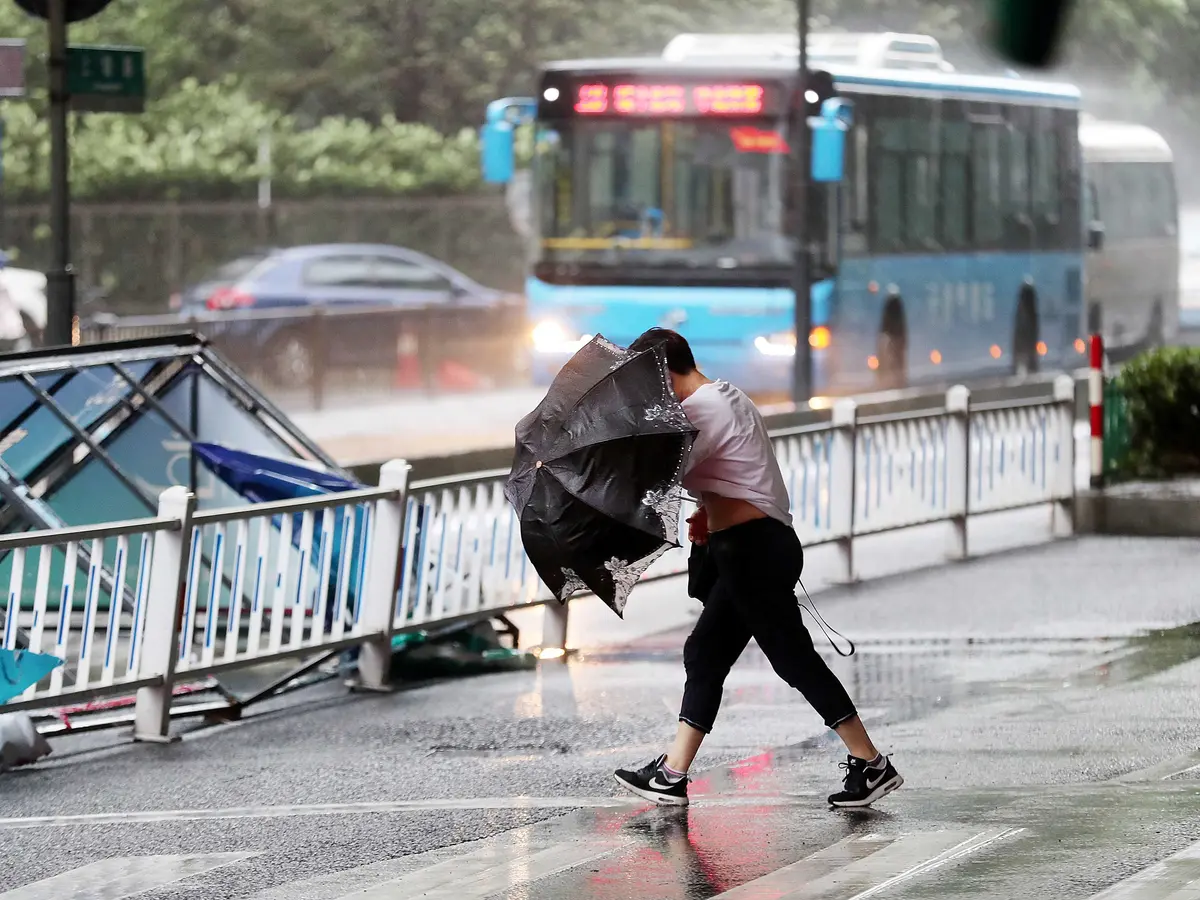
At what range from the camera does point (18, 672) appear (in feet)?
28.3

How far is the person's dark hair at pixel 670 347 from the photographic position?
7.39 m

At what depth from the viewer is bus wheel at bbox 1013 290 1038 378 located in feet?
90.1

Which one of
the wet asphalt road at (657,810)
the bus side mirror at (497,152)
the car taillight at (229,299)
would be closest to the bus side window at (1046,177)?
the bus side mirror at (497,152)

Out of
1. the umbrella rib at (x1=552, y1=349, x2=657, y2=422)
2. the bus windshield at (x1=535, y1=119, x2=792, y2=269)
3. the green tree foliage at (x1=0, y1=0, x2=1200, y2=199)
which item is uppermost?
the green tree foliage at (x1=0, y1=0, x2=1200, y2=199)

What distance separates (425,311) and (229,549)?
51.0 ft

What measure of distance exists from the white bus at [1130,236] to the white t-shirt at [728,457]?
23385mm

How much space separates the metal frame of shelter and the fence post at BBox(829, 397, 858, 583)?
120 inches

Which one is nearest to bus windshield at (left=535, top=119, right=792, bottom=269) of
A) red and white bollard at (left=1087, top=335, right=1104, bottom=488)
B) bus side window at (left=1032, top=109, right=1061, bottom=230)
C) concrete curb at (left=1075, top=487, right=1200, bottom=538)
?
bus side window at (left=1032, top=109, right=1061, bottom=230)

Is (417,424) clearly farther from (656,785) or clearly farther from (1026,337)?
(656,785)

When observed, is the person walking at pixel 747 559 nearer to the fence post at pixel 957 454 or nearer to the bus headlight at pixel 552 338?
the fence post at pixel 957 454

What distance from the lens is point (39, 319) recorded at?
26562mm

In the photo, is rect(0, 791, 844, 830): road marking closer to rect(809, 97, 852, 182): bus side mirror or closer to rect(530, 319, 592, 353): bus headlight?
rect(809, 97, 852, 182): bus side mirror

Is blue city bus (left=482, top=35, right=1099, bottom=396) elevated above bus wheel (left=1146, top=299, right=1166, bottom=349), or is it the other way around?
blue city bus (left=482, top=35, right=1099, bottom=396)

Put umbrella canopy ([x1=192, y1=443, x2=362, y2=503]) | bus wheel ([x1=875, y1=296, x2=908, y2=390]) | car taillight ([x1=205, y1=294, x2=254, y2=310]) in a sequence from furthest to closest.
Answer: car taillight ([x1=205, y1=294, x2=254, y2=310]) → bus wheel ([x1=875, y1=296, x2=908, y2=390]) → umbrella canopy ([x1=192, y1=443, x2=362, y2=503])
